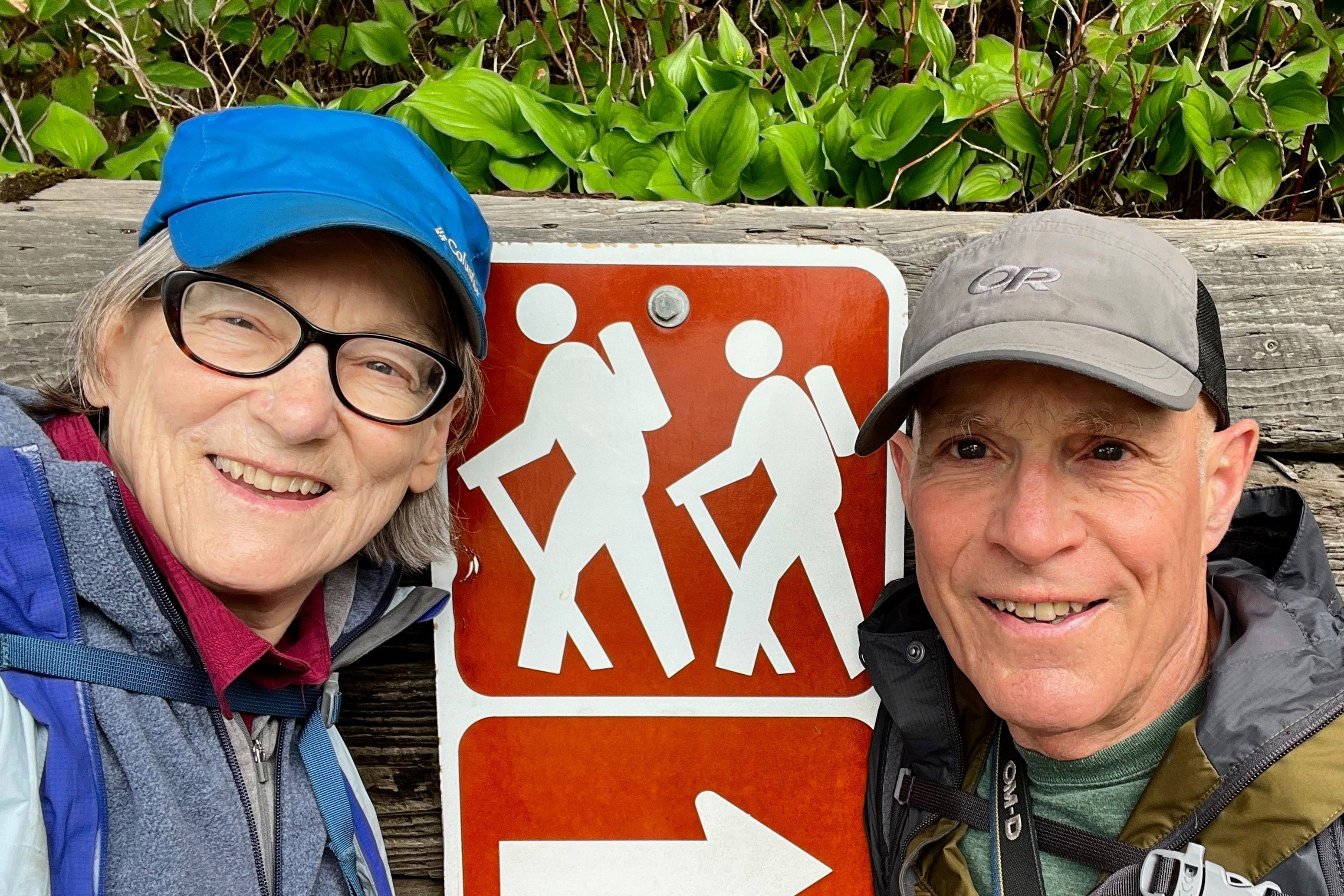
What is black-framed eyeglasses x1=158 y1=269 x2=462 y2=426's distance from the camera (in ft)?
4.57

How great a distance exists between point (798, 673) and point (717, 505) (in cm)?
33

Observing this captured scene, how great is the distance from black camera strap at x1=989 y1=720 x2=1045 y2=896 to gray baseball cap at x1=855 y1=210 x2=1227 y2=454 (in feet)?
1.97

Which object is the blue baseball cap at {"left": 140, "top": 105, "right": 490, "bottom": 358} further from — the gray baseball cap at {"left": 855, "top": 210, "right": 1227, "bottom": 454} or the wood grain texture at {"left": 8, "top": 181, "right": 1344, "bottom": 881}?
the gray baseball cap at {"left": 855, "top": 210, "right": 1227, "bottom": 454}

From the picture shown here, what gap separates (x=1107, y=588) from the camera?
1417mm

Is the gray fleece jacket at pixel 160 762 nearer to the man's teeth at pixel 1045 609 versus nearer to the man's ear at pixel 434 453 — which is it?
the man's ear at pixel 434 453

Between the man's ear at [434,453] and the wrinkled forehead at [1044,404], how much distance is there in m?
0.80

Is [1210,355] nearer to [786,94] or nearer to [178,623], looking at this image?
[786,94]

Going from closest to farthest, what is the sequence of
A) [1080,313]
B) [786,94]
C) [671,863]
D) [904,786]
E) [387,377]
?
[1080,313] → [387,377] → [904,786] → [671,863] → [786,94]

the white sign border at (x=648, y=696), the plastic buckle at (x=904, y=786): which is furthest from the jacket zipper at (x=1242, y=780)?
the white sign border at (x=648, y=696)

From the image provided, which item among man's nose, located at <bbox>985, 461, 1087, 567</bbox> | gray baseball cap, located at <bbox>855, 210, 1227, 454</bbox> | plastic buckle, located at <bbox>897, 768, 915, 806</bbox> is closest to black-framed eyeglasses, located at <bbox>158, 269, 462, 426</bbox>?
gray baseball cap, located at <bbox>855, 210, 1227, 454</bbox>

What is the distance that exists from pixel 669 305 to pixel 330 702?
2.89 feet

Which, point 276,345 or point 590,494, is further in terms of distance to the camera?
point 590,494

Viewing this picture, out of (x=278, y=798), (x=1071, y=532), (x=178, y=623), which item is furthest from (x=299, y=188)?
(x=1071, y=532)

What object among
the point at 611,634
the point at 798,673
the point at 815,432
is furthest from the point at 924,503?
the point at 611,634
